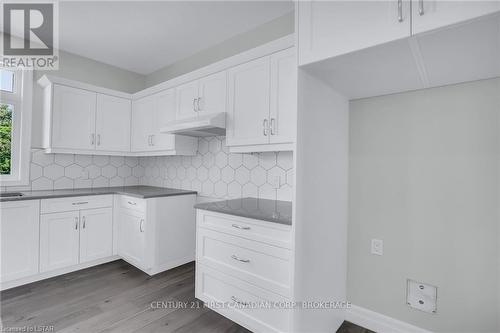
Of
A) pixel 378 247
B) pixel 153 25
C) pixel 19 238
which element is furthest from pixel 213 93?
pixel 19 238

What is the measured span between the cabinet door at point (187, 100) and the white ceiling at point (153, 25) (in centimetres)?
60

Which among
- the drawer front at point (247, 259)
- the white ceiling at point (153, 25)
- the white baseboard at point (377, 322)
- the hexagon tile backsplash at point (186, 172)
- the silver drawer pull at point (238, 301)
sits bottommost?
the white baseboard at point (377, 322)

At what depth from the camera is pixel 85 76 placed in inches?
130

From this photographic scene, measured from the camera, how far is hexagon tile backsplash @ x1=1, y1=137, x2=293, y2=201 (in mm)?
2422

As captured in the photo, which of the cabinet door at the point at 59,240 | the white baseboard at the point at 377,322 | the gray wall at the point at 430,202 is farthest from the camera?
the cabinet door at the point at 59,240

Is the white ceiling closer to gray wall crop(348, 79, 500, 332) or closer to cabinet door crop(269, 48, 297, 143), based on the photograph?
cabinet door crop(269, 48, 297, 143)

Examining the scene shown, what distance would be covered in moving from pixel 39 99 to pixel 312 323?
3617 millimetres

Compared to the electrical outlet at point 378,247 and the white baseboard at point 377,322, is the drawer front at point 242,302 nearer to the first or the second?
the white baseboard at point 377,322

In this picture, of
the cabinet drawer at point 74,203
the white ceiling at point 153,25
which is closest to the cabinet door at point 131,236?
the cabinet drawer at point 74,203

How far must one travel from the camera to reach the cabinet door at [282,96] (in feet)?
6.21

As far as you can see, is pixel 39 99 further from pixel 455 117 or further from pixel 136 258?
pixel 455 117

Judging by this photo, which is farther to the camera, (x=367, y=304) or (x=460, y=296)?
(x=367, y=304)

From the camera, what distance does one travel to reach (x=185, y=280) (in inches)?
101

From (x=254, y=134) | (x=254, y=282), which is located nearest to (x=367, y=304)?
(x=254, y=282)
